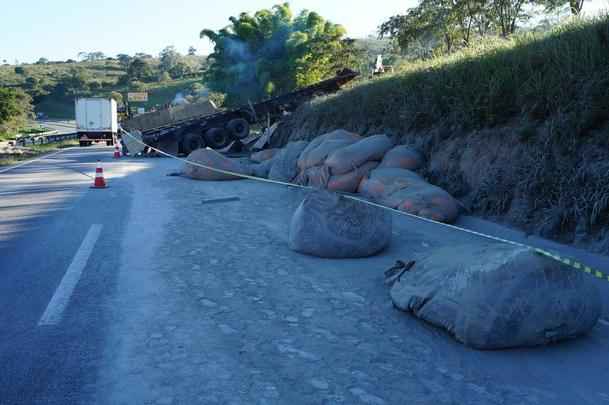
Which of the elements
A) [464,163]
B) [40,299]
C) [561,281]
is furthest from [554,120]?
[40,299]

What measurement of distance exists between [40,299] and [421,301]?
9.75 ft

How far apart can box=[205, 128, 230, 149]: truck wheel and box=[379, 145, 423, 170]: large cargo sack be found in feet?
46.4

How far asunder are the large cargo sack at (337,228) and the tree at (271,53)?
34.0 m

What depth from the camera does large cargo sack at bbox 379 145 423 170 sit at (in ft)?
31.9

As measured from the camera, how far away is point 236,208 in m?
9.67

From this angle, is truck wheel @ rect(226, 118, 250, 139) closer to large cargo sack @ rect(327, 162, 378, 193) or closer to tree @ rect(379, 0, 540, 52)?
tree @ rect(379, 0, 540, 52)

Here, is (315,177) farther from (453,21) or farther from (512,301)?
(453,21)

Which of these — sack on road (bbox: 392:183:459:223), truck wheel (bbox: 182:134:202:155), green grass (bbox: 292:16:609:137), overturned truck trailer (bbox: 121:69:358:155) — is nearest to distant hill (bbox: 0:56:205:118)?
overturned truck trailer (bbox: 121:69:358:155)

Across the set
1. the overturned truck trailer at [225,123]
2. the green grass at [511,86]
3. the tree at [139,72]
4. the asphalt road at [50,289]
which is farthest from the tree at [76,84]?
the asphalt road at [50,289]

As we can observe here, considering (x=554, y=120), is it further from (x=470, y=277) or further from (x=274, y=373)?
(x=274, y=373)

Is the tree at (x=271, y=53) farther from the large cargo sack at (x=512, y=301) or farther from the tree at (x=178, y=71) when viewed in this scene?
the tree at (x=178, y=71)

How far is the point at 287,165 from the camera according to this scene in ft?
42.2

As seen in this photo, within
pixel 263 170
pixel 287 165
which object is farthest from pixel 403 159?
pixel 263 170

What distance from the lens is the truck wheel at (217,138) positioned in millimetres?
23219
